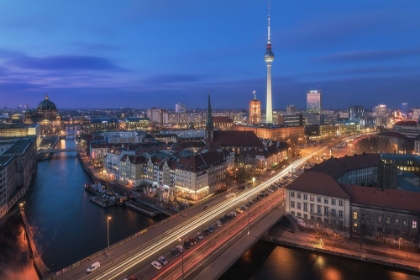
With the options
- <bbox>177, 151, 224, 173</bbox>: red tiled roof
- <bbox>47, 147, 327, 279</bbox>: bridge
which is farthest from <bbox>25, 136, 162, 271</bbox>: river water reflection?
<bbox>177, 151, 224, 173</bbox>: red tiled roof

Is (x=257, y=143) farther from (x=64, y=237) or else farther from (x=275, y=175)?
(x=64, y=237)

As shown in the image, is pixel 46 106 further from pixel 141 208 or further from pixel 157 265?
pixel 157 265

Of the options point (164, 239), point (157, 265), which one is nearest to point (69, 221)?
point (164, 239)

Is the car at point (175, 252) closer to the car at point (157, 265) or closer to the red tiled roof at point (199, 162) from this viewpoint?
the car at point (157, 265)

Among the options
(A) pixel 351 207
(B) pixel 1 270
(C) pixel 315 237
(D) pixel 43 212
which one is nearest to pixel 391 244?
(A) pixel 351 207

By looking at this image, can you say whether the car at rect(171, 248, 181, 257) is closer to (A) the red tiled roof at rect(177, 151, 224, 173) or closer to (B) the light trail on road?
(B) the light trail on road

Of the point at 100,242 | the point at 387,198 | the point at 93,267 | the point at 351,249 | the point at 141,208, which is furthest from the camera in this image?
the point at 141,208
